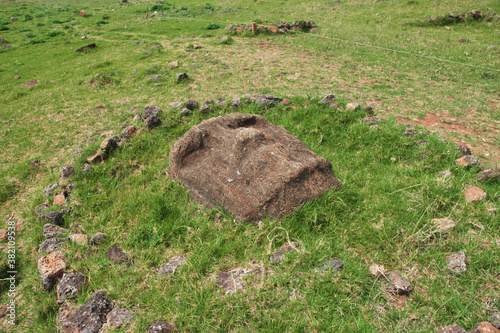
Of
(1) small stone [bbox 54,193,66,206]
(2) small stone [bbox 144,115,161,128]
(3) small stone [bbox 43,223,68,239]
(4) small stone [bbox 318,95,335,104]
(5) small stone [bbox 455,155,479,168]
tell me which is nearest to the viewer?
(3) small stone [bbox 43,223,68,239]

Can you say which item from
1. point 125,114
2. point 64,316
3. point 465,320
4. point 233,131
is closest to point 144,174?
point 233,131

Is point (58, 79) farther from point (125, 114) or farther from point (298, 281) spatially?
point (298, 281)

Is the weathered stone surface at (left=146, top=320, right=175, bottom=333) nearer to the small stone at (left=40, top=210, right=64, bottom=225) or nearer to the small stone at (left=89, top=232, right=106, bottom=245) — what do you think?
the small stone at (left=89, top=232, right=106, bottom=245)

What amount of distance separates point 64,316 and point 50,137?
4856mm

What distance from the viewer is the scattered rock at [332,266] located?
9.52 ft

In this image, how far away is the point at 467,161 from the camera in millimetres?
4508

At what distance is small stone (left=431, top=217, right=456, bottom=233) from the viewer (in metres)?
3.21

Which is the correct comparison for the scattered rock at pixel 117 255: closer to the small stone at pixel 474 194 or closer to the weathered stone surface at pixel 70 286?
the weathered stone surface at pixel 70 286

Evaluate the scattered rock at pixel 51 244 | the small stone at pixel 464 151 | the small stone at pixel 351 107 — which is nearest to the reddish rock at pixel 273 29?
the small stone at pixel 351 107

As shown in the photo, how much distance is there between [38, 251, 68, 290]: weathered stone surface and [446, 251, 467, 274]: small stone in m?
3.93

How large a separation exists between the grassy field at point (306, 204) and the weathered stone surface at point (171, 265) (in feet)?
0.24

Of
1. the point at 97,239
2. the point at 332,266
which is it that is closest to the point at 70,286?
the point at 97,239

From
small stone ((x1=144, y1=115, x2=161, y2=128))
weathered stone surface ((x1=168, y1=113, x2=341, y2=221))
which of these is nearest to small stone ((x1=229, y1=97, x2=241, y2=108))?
small stone ((x1=144, y1=115, x2=161, y2=128))

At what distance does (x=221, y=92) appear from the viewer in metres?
7.68
